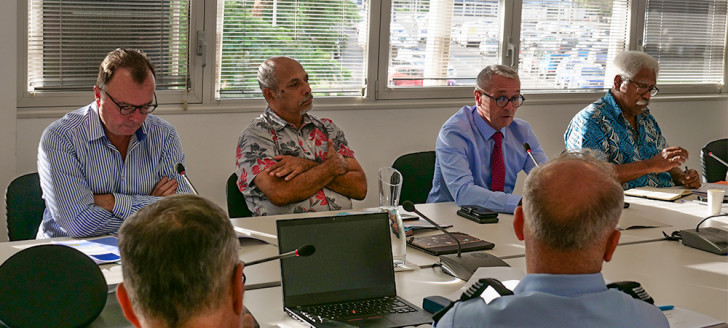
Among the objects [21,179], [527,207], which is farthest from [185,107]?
[527,207]

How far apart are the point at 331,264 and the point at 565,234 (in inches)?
30.7

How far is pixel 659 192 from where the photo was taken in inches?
150

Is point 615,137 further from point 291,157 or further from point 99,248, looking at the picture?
point 99,248

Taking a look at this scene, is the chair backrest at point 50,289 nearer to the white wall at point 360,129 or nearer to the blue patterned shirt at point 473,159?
the blue patterned shirt at point 473,159

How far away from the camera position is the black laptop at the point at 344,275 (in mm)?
2041

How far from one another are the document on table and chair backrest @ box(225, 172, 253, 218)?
2.65ft

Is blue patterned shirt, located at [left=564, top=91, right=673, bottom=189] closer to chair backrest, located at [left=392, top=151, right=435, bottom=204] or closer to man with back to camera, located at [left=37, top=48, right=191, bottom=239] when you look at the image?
chair backrest, located at [left=392, top=151, right=435, bottom=204]

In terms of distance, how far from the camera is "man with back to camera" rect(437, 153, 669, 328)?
148cm

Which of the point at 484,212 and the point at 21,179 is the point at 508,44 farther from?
the point at 21,179

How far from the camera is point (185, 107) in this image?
4395 millimetres

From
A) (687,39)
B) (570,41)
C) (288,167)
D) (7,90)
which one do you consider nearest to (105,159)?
(288,167)

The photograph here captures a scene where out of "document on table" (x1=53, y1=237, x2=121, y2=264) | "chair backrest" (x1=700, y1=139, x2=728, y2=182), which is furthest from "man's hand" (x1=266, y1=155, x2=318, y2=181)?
"chair backrest" (x1=700, y1=139, x2=728, y2=182)

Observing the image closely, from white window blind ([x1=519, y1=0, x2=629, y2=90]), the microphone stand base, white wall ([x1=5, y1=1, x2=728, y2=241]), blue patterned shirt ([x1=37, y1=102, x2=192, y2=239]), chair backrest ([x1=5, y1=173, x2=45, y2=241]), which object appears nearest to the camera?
the microphone stand base

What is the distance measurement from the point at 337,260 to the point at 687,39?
17.1 ft
